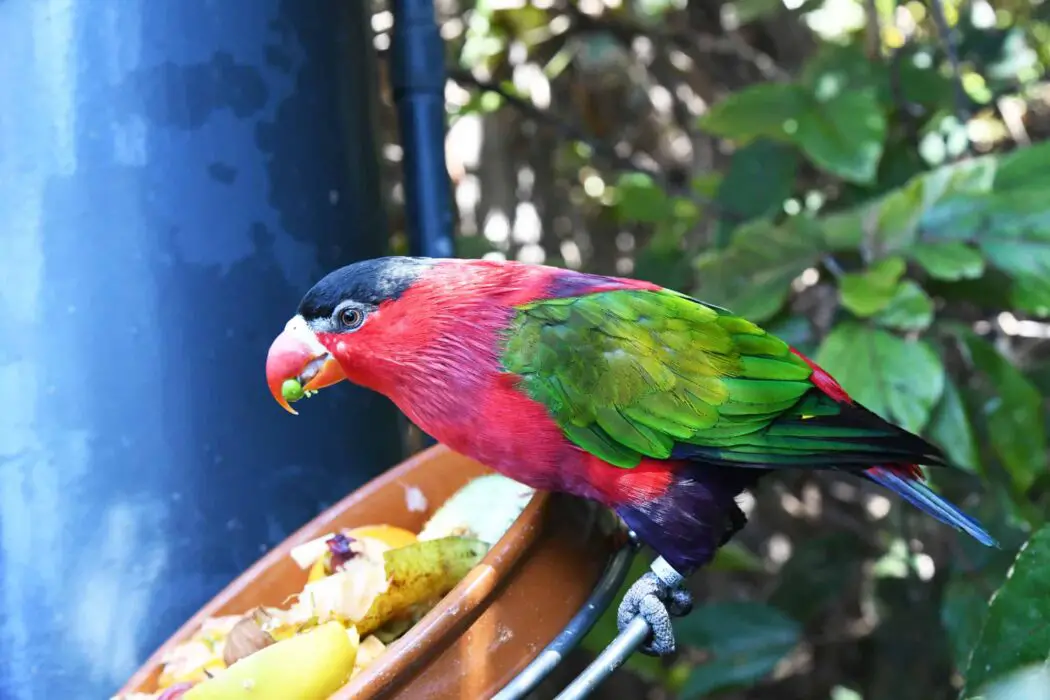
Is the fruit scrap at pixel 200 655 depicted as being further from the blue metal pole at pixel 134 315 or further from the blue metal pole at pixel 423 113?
the blue metal pole at pixel 423 113

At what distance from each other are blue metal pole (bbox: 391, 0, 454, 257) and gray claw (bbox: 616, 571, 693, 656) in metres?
0.49

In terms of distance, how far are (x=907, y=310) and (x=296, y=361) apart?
0.73 meters

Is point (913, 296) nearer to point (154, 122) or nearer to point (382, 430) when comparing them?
point (382, 430)

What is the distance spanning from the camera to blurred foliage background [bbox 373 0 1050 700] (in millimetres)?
1125

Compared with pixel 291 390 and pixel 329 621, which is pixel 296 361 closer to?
pixel 291 390

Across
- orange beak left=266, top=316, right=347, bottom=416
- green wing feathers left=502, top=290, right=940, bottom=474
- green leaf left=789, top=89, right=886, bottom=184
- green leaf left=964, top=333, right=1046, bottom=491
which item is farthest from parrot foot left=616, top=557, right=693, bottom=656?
green leaf left=789, top=89, right=886, bottom=184

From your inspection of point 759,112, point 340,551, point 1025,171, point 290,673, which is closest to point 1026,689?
point 290,673

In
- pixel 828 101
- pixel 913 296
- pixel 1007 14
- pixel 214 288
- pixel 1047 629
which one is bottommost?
pixel 1047 629

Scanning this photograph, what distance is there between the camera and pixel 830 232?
47.3 inches

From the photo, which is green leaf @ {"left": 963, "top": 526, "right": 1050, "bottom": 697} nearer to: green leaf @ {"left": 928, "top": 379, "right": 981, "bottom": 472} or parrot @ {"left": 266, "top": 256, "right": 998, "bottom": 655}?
parrot @ {"left": 266, "top": 256, "right": 998, "bottom": 655}

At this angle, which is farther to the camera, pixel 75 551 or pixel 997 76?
pixel 997 76

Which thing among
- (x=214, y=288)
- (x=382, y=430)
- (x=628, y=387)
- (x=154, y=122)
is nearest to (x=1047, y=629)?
(x=628, y=387)

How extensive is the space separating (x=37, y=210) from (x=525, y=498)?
0.57m

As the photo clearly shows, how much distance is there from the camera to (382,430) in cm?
108
